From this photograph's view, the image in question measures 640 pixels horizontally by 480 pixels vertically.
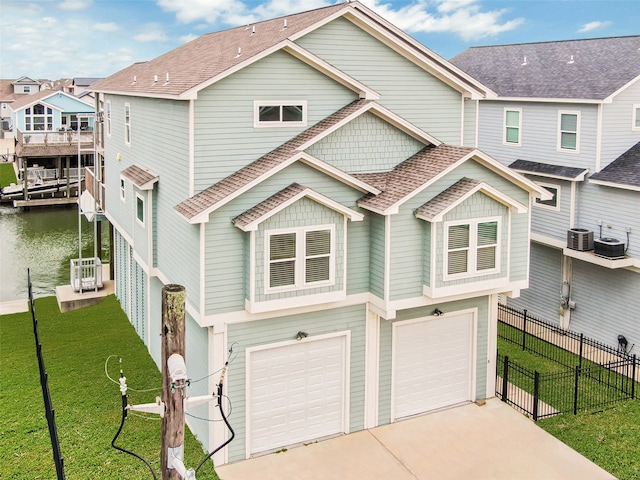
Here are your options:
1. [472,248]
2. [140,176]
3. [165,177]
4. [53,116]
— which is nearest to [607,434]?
[472,248]

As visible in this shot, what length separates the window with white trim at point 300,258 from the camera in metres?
13.6

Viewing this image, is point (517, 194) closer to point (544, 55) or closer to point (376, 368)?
point (376, 368)

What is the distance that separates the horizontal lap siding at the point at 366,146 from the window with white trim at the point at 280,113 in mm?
759

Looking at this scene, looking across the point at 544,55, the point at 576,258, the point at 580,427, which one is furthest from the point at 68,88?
the point at 580,427

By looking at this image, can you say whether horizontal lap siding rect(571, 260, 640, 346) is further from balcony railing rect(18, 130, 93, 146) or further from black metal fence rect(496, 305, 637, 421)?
balcony railing rect(18, 130, 93, 146)

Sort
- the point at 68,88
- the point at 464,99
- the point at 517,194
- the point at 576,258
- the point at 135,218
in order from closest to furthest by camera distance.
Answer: the point at 517,194, the point at 464,99, the point at 135,218, the point at 576,258, the point at 68,88

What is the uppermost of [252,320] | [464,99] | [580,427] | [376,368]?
[464,99]

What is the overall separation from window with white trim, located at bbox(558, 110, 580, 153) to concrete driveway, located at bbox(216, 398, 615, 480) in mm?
9923

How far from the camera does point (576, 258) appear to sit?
21.9 metres

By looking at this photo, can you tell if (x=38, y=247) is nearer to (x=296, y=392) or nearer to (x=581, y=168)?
(x=296, y=392)

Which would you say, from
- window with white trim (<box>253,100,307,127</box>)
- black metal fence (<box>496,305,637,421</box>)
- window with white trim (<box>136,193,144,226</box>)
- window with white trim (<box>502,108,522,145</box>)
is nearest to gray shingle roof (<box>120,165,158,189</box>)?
window with white trim (<box>136,193,144,226</box>)

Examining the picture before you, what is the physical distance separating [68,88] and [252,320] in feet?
237

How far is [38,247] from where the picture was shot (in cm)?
3781

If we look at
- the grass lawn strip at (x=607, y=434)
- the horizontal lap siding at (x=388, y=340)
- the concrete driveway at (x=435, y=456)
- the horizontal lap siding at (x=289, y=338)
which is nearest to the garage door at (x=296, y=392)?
the horizontal lap siding at (x=289, y=338)
